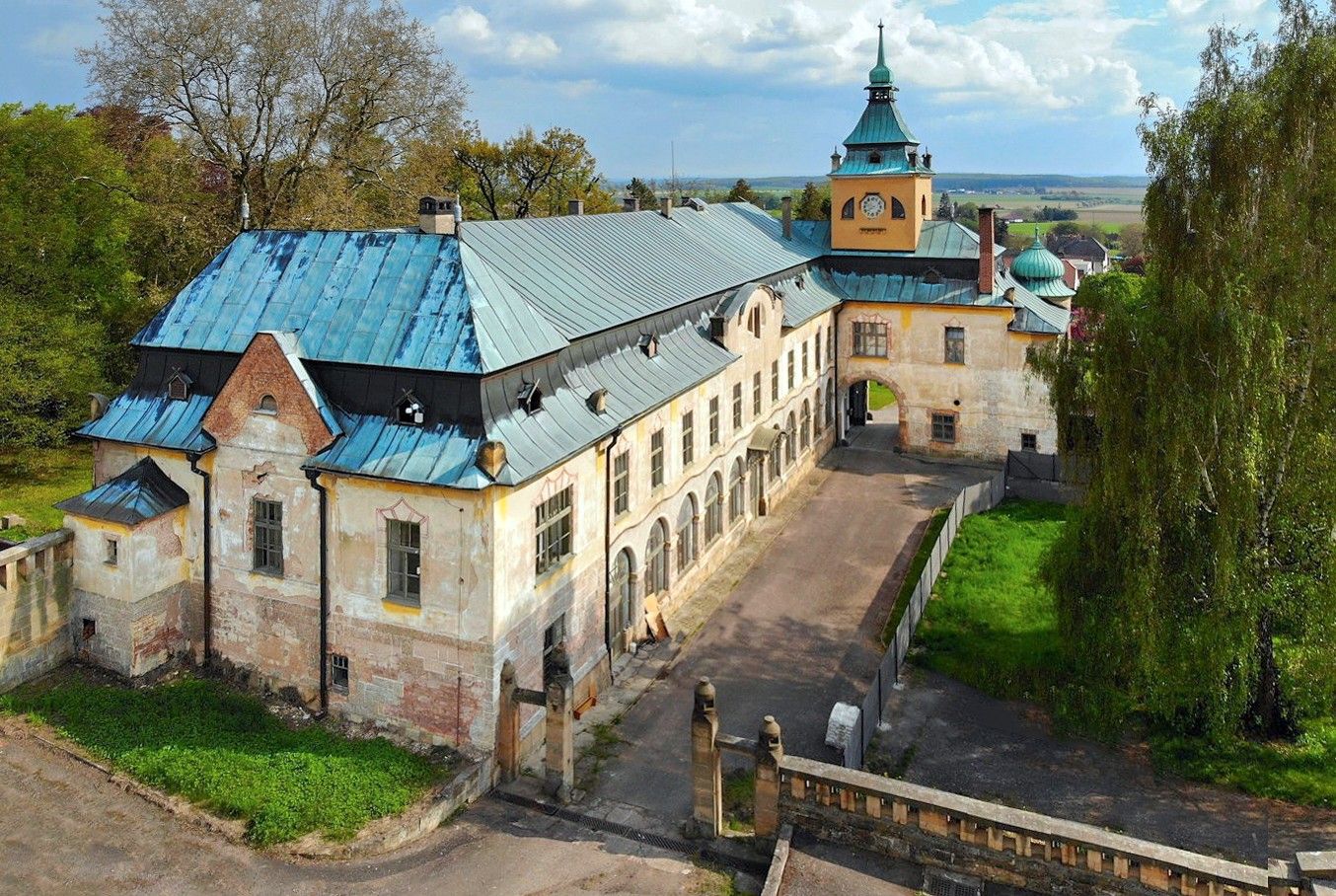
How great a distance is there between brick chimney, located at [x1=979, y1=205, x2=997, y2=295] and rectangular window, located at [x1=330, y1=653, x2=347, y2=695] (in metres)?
33.0

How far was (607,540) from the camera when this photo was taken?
25578 mm

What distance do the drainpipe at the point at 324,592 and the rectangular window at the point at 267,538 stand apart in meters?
1.32

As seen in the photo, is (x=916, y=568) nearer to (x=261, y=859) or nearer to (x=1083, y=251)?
(x=261, y=859)

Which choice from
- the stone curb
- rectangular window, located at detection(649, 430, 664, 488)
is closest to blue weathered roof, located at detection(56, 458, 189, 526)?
the stone curb

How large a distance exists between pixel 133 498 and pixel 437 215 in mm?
9452

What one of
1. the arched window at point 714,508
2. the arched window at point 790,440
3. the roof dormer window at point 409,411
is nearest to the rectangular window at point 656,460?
the arched window at point 714,508

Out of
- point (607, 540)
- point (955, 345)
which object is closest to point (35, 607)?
point (607, 540)

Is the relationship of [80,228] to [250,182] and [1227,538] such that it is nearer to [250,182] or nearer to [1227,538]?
[250,182]

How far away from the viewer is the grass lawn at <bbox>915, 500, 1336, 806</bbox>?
21.5 meters

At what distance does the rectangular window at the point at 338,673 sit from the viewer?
74.0 feet

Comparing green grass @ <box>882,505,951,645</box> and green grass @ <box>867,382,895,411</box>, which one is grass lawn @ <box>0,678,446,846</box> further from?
green grass @ <box>867,382,895,411</box>

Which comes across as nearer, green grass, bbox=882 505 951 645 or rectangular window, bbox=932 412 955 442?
green grass, bbox=882 505 951 645

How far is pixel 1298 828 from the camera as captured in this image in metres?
19.8

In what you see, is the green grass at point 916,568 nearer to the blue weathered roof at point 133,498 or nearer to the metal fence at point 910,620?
the metal fence at point 910,620
